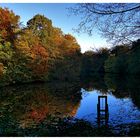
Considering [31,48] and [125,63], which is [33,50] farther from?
[125,63]

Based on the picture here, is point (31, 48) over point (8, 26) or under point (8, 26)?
under

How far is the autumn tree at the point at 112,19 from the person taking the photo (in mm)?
7977

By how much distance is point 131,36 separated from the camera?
27.9 ft

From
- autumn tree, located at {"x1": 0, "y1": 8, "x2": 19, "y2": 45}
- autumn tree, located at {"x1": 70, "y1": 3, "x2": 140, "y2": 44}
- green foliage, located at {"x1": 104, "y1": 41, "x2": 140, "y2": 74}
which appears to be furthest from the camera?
green foliage, located at {"x1": 104, "y1": 41, "x2": 140, "y2": 74}

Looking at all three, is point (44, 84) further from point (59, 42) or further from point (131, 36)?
point (131, 36)

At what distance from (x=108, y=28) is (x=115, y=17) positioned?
426mm

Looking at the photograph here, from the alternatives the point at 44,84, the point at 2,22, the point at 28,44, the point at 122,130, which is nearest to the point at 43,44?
the point at 28,44

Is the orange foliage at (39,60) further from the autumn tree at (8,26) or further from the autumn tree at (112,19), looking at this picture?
the autumn tree at (112,19)

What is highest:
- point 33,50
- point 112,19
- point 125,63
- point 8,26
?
point 125,63

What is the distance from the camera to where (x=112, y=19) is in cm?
823

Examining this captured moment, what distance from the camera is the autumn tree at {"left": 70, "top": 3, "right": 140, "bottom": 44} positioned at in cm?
798

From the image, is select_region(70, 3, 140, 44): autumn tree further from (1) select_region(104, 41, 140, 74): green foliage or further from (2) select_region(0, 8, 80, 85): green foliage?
(1) select_region(104, 41, 140, 74): green foliage

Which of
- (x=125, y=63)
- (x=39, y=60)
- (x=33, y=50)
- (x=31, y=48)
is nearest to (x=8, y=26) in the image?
(x=31, y=48)

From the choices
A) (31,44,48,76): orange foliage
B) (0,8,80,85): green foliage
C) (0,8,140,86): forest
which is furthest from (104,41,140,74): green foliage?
(0,8,80,85): green foliage
